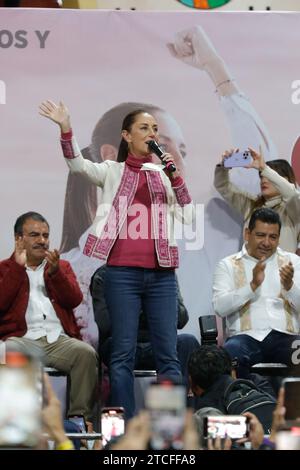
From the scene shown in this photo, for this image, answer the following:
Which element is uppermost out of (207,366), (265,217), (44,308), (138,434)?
(265,217)

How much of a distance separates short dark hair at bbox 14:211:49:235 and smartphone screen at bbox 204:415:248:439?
2.44m

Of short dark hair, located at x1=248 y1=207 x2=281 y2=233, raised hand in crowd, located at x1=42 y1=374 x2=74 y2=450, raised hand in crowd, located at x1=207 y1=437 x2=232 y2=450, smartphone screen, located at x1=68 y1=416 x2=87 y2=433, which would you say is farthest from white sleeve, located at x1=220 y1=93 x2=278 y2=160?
raised hand in crowd, located at x1=42 y1=374 x2=74 y2=450

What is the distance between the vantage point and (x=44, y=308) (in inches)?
238

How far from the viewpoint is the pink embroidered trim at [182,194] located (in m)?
5.80

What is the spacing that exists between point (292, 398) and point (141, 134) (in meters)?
2.36

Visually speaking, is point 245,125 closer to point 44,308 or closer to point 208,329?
point 208,329

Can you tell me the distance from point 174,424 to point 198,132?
3333 millimetres

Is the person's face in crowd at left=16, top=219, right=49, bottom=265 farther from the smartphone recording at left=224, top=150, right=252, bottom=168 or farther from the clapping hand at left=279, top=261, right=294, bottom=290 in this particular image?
the clapping hand at left=279, top=261, right=294, bottom=290

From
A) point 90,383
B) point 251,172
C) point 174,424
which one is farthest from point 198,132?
point 174,424

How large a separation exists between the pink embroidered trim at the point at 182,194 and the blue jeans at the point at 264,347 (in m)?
0.73

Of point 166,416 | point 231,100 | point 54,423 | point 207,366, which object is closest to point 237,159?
point 231,100

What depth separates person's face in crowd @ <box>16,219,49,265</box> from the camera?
6.14 metres

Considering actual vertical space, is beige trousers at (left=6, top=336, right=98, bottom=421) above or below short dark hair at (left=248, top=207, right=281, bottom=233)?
below

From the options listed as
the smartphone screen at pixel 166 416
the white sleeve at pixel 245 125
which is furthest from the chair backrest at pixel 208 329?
the smartphone screen at pixel 166 416
